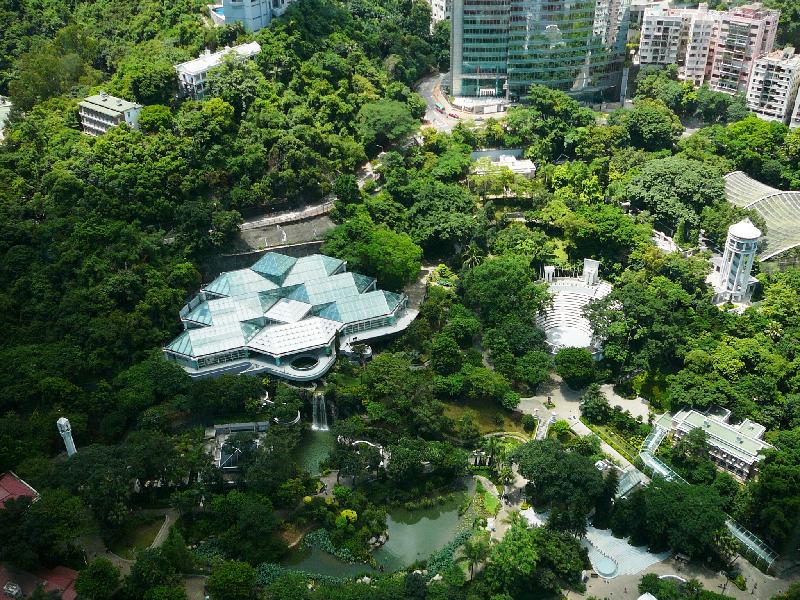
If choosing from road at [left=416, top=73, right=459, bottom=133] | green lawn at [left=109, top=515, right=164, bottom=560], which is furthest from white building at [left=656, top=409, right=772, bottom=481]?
road at [left=416, top=73, right=459, bottom=133]

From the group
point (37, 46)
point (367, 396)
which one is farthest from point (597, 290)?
point (37, 46)

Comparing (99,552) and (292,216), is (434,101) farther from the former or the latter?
(99,552)

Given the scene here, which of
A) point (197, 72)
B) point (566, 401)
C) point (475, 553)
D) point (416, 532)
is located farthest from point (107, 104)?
point (475, 553)

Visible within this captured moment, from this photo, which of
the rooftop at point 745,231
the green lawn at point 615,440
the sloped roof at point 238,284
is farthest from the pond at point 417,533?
the rooftop at point 745,231

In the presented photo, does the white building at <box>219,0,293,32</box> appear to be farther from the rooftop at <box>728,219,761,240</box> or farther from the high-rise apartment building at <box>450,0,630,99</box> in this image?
the rooftop at <box>728,219,761,240</box>

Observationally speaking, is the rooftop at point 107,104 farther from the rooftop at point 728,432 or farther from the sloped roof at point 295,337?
the rooftop at point 728,432
